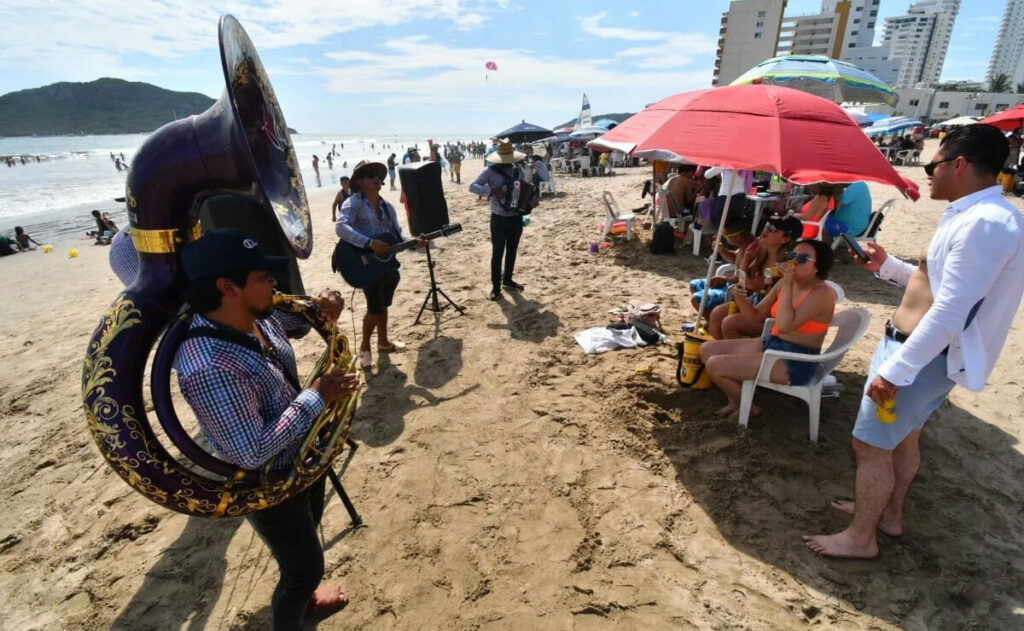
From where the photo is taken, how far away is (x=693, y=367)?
3.82 m

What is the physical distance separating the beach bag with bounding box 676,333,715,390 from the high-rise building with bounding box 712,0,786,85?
48642mm

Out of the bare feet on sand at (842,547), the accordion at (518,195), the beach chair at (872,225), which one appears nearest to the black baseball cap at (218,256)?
the bare feet on sand at (842,547)

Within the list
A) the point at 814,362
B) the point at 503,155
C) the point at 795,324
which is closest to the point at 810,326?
the point at 795,324

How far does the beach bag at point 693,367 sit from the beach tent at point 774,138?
145cm

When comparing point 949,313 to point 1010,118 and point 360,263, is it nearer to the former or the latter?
point 360,263

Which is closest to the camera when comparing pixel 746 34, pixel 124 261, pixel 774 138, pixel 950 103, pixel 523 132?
pixel 774 138

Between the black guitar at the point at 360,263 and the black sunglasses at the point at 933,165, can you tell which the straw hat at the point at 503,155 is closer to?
the black guitar at the point at 360,263

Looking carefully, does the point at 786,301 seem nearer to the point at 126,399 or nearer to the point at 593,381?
the point at 593,381

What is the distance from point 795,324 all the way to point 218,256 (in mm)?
3384

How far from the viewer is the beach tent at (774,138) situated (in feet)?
9.34

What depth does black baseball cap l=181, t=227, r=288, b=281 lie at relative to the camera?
60.4 inches

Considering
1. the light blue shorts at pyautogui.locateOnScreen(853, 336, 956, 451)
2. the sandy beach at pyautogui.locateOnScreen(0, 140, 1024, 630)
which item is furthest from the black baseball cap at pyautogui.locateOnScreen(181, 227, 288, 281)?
the light blue shorts at pyautogui.locateOnScreen(853, 336, 956, 451)

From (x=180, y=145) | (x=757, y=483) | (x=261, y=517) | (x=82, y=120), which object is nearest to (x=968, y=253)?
(x=757, y=483)

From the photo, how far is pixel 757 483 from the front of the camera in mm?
2980
